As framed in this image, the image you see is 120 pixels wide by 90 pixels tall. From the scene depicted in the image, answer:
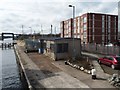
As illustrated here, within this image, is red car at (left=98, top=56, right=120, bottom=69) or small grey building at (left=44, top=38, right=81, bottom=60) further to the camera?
small grey building at (left=44, top=38, right=81, bottom=60)

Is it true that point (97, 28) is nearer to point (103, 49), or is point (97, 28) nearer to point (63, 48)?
point (103, 49)

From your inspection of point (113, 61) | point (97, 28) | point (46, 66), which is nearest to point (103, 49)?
point (113, 61)

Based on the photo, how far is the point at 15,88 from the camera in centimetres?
2253

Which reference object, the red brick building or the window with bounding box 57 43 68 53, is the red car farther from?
the red brick building

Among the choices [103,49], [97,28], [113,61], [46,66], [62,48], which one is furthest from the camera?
[97,28]

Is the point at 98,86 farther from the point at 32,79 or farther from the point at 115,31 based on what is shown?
the point at 115,31

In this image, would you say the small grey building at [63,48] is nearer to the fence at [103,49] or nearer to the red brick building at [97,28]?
the fence at [103,49]

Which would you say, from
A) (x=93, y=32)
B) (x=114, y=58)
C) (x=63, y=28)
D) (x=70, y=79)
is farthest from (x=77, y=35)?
(x=70, y=79)

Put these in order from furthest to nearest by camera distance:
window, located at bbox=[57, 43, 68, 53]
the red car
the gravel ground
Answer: window, located at bbox=[57, 43, 68, 53]
the red car
the gravel ground

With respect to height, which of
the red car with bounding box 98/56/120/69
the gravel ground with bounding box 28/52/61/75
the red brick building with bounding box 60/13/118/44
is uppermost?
the red brick building with bounding box 60/13/118/44

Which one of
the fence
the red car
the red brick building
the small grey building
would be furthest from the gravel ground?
the red brick building

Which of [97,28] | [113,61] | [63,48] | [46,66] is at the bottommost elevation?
[46,66]

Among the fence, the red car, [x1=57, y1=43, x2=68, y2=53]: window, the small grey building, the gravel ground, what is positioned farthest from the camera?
the fence

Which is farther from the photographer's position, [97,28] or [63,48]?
[97,28]
